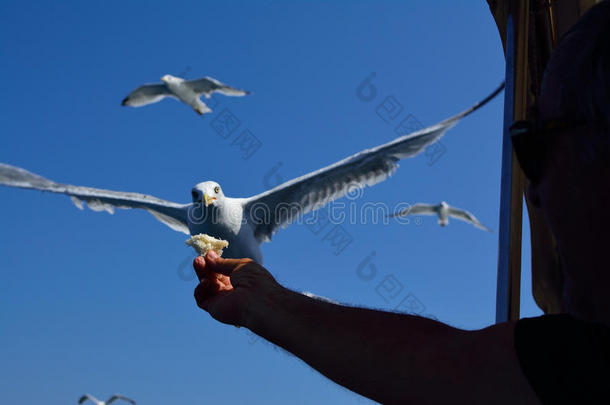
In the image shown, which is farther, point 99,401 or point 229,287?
point 99,401

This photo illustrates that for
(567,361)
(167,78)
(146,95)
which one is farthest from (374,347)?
(146,95)

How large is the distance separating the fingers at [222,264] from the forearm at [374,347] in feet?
1.08

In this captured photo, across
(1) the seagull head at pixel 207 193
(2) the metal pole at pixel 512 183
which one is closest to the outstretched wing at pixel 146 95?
(1) the seagull head at pixel 207 193

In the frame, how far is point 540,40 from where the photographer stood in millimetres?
1729

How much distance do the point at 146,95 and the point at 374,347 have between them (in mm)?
11450

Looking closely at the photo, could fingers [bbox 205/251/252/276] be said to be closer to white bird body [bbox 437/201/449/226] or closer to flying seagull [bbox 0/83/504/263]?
flying seagull [bbox 0/83/504/263]

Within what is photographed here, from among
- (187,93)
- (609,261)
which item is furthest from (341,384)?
(187,93)

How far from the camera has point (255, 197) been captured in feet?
21.0

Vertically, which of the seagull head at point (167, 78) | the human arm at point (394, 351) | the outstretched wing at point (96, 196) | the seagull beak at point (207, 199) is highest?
the seagull head at point (167, 78)

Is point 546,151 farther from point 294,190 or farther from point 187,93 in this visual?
point 187,93

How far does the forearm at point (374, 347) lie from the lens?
0.58 m

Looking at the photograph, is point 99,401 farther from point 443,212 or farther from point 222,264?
point 222,264

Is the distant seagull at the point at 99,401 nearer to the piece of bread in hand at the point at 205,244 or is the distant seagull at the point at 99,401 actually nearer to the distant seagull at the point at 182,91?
the distant seagull at the point at 182,91

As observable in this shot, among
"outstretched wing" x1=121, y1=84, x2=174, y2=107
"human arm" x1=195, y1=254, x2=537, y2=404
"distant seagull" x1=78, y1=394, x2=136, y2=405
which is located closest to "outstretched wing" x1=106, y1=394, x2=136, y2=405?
"distant seagull" x1=78, y1=394, x2=136, y2=405
